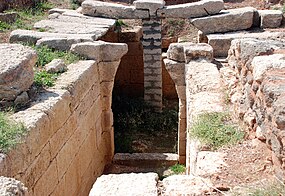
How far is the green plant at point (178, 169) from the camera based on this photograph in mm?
9188

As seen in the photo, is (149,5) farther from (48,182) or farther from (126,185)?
(126,185)

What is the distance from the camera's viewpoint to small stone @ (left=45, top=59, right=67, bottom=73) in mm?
7519

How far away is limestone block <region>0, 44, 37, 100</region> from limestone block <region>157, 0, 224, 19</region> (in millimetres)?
6060

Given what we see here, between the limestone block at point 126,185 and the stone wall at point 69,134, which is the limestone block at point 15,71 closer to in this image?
the stone wall at point 69,134

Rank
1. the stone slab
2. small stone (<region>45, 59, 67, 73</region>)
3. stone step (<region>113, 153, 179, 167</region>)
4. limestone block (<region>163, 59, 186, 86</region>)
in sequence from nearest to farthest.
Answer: small stone (<region>45, 59, 67, 73</region>)
limestone block (<region>163, 59, 186, 86</region>)
stone step (<region>113, 153, 179, 167</region>)
the stone slab

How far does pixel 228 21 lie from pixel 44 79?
18.5ft

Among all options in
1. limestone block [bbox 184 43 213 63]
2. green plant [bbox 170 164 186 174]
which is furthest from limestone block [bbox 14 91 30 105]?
green plant [bbox 170 164 186 174]

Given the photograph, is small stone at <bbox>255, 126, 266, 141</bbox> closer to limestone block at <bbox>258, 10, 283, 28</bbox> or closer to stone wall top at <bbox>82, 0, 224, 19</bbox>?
limestone block at <bbox>258, 10, 283, 28</bbox>

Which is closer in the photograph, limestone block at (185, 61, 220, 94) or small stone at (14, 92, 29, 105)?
small stone at (14, 92, 29, 105)

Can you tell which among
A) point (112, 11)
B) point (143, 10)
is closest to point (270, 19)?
point (143, 10)

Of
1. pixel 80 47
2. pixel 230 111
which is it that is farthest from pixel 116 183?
pixel 80 47

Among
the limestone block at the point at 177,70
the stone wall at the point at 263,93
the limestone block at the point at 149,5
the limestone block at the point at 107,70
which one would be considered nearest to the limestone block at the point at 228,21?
the limestone block at the point at 149,5

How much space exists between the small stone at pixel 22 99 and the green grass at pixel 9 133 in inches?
24.9

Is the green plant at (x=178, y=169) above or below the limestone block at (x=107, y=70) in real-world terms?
below
